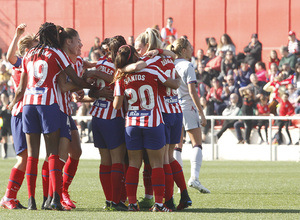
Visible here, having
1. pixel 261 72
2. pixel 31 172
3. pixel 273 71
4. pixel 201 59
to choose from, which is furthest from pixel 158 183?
pixel 201 59

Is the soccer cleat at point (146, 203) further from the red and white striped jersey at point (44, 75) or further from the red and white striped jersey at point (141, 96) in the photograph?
the red and white striped jersey at point (44, 75)

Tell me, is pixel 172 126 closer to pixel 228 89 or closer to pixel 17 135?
pixel 17 135

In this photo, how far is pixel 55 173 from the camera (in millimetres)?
7117

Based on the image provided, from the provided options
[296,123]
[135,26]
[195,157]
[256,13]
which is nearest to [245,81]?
[296,123]

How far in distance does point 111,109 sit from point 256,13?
690 inches

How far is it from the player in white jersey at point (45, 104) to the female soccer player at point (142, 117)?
0.52m

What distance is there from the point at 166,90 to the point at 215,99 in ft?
35.7

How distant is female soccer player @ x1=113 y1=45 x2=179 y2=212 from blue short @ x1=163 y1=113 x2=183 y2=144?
0.32 meters

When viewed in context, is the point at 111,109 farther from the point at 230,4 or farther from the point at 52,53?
the point at 230,4

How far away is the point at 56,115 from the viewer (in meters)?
7.18

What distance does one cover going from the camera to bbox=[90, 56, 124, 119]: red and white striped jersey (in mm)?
7359

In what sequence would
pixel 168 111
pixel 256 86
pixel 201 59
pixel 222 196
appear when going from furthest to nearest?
pixel 201 59, pixel 256 86, pixel 222 196, pixel 168 111

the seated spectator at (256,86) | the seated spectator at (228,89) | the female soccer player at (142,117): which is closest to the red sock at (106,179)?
the female soccer player at (142,117)

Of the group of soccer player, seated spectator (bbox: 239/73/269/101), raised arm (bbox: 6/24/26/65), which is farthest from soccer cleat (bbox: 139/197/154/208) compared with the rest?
seated spectator (bbox: 239/73/269/101)
